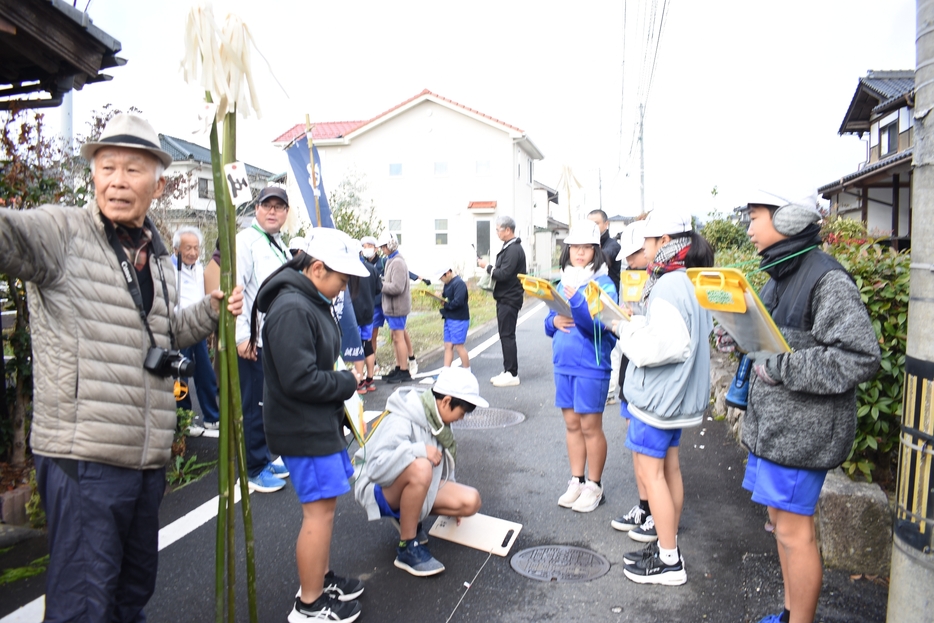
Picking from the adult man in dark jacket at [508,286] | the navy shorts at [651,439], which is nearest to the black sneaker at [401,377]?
the adult man in dark jacket at [508,286]

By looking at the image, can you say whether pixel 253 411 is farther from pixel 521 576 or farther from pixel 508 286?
pixel 508 286

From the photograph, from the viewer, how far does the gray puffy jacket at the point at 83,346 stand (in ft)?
7.22

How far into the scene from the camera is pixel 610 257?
7270mm

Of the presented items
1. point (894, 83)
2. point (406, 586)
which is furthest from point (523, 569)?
point (894, 83)

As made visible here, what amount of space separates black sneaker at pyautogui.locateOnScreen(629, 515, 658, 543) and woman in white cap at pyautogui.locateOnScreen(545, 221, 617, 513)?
17.9 inches

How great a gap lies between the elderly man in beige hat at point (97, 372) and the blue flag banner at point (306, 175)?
8.51 feet

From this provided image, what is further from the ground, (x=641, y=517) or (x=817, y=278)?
(x=817, y=278)

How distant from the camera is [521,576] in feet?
12.0

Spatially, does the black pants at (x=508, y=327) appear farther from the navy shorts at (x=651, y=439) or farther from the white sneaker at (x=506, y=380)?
the navy shorts at (x=651, y=439)

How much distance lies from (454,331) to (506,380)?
940mm

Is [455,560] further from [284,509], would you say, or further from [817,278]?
[817,278]

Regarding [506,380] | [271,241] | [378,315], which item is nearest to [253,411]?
[271,241]

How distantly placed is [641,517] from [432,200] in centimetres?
2753

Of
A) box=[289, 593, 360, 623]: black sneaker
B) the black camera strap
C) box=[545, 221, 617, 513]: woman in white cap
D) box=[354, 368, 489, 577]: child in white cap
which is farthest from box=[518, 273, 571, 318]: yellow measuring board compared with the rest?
the black camera strap
